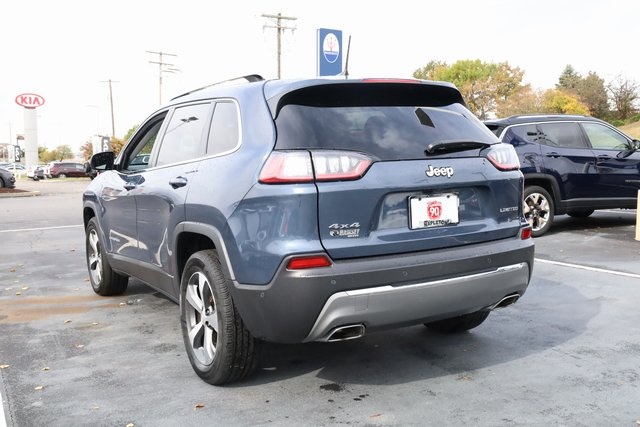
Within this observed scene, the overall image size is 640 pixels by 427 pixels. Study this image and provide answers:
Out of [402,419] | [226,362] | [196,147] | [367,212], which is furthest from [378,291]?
[196,147]

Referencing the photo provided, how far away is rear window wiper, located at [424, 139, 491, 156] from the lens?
3.47 m

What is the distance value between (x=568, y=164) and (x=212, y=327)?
24.4ft

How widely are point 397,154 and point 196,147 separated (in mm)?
1412

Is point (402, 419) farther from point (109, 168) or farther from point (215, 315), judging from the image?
point (109, 168)

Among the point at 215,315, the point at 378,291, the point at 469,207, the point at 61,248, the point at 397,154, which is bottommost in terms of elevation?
the point at 61,248

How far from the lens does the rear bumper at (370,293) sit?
120 inches

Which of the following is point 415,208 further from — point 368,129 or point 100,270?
point 100,270

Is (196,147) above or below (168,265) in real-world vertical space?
above

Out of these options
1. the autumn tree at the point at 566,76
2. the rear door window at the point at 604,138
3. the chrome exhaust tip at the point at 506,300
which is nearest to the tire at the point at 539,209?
the rear door window at the point at 604,138

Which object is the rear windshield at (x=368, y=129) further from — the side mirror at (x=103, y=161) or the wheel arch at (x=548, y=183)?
the wheel arch at (x=548, y=183)

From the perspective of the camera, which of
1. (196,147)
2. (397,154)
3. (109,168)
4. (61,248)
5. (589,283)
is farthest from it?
(61,248)

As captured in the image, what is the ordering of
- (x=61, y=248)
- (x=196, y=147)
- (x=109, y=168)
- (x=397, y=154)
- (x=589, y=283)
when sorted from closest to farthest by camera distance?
(x=397, y=154)
(x=196, y=147)
(x=109, y=168)
(x=589, y=283)
(x=61, y=248)

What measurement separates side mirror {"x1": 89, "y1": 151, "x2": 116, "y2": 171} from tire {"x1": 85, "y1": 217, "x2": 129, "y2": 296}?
54cm

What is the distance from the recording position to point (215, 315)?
11.9 feet
